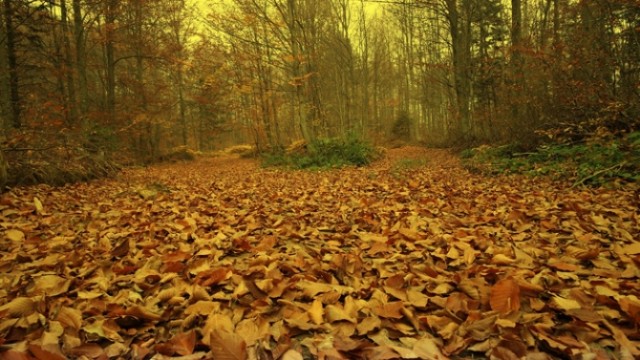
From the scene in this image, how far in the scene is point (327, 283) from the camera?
2096 mm

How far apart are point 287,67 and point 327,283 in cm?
1380

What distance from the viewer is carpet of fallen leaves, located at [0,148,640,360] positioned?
1.47 metres

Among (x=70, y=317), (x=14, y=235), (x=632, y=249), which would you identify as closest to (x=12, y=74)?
(x=14, y=235)

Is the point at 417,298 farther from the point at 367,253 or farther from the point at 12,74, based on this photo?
the point at 12,74

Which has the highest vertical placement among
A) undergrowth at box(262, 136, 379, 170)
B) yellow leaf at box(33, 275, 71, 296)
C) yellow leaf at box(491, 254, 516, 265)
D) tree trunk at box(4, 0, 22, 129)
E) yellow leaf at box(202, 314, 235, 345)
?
tree trunk at box(4, 0, 22, 129)

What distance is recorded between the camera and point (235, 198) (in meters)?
5.11

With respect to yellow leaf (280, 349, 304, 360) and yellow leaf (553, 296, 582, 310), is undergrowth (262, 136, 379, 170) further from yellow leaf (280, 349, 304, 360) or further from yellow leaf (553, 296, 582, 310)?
yellow leaf (280, 349, 304, 360)

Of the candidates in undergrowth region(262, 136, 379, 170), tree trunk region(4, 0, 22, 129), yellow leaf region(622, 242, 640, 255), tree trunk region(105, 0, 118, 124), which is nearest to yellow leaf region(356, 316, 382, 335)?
yellow leaf region(622, 242, 640, 255)

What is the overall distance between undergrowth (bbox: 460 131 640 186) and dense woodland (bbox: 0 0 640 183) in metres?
0.54

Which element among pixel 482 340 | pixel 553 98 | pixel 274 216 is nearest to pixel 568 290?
pixel 482 340

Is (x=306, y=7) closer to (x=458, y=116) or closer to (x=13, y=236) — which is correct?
(x=458, y=116)

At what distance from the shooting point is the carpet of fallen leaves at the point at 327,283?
147 centimetres

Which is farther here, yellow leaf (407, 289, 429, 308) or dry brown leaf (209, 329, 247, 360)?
yellow leaf (407, 289, 429, 308)

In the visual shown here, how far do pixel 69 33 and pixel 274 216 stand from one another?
1512cm
